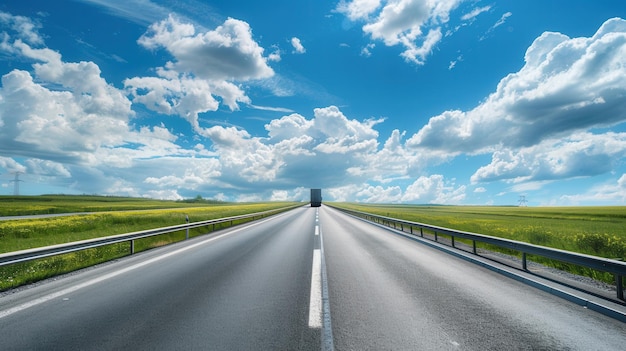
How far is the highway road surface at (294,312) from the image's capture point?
143 inches

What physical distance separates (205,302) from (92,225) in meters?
22.1

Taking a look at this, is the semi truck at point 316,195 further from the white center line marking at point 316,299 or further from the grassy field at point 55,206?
the white center line marking at point 316,299

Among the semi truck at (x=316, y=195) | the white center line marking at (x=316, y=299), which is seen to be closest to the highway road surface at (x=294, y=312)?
the white center line marking at (x=316, y=299)

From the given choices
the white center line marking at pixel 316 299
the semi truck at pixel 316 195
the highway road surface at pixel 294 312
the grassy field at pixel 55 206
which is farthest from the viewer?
the semi truck at pixel 316 195

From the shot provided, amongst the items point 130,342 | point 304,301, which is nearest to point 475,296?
point 304,301

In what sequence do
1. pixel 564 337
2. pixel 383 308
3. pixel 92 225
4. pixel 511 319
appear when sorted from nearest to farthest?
pixel 564 337
pixel 511 319
pixel 383 308
pixel 92 225

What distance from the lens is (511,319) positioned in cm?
438

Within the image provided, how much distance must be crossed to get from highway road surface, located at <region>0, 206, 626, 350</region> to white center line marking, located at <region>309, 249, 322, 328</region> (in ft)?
0.05

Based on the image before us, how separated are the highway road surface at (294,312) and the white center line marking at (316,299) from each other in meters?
0.02

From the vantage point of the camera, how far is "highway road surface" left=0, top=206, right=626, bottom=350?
363 cm

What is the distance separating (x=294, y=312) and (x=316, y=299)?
0.71 m

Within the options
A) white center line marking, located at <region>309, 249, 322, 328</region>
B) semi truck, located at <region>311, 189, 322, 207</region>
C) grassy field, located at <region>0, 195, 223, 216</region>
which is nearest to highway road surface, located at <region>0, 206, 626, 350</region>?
white center line marking, located at <region>309, 249, 322, 328</region>

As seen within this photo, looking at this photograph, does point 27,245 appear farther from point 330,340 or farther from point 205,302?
point 330,340

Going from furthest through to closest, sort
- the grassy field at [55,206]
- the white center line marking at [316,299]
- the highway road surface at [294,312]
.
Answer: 1. the grassy field at [55,206]
2. the white center line marking at [316,299]
3. the highway road surface at [294,312]
